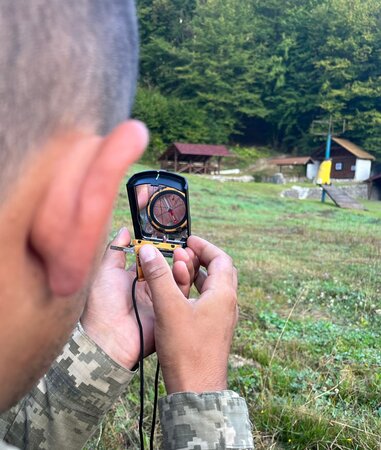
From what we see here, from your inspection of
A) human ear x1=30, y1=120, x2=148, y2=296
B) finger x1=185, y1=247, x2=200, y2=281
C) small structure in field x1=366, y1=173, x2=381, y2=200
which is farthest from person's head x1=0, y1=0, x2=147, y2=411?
small structure in field x1=366, y1=173, x2=381, y2=200

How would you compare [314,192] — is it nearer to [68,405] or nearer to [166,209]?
[166,209]

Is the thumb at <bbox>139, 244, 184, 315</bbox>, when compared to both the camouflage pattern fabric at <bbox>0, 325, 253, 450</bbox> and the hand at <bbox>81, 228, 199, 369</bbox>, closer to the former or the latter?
the hand at <bbox>81, 228, 199, 369</bbox>

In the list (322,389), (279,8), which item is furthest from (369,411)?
(279,8)

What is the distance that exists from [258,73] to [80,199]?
44013 mm

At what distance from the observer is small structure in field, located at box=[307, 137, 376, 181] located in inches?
1264

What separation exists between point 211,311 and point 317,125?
39642 millimetres

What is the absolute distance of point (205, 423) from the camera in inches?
43.0

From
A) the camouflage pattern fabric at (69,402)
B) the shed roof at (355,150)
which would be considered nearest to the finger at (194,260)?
the camouflage pattern fabric at (69,402)

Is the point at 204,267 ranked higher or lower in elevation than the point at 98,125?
lower

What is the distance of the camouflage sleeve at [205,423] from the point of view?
1.09 metres

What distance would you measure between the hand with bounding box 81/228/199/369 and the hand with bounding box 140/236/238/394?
128 mm

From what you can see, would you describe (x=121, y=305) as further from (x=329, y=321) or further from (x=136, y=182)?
(x=329, y=321)

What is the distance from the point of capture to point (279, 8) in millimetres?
48281

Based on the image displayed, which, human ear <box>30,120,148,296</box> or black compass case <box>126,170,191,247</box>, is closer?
human ear <box>30,120,148,296</box>
